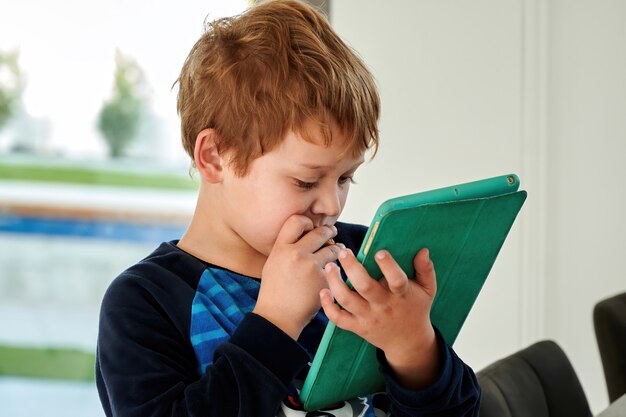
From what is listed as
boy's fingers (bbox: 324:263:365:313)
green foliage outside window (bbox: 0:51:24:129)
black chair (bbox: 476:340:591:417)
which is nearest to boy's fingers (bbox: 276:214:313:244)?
boy's fingers (bbox: 324:263:365:313)

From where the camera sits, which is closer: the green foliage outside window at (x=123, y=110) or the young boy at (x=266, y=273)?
the young boy at (x=266, y=273)

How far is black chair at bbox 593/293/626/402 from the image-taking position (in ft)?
5.64

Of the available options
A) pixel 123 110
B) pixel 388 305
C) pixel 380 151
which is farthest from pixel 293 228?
pixel 123 110

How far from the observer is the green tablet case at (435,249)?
85 cm

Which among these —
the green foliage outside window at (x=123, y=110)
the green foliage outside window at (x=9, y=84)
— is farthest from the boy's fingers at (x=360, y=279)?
the green foliage outside window at (x=9, y=84)

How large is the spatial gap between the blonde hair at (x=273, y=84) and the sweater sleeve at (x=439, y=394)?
244mm

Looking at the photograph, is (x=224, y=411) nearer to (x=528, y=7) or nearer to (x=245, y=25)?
(x=245, y=25)

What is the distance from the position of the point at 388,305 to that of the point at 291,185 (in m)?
0.19

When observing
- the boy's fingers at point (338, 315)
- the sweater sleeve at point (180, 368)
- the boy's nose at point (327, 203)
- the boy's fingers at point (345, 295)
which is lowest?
the sweater sleeve at point (180, 368)

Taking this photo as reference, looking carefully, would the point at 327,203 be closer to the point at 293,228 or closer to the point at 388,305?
the point at 293,228

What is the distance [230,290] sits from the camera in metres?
1.03

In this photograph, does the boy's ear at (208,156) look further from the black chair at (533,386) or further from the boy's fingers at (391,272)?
the black chair at (533,386)

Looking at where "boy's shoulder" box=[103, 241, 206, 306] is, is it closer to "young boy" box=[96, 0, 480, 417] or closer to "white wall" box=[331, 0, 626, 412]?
"young boy" box=[96, 0, 480, 417]

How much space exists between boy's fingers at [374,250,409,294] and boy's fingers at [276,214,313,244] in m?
0.15
